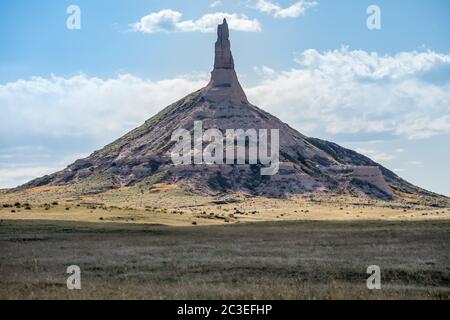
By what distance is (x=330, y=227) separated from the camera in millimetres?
57562

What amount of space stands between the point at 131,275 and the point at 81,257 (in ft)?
23.3

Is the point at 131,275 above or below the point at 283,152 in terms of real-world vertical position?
below

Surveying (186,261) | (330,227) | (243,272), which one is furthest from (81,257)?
(330,227)

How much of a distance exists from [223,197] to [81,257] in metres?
123

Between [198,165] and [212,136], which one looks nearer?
[198,165]

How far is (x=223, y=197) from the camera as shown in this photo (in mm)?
155750

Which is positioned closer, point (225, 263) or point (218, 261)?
point (225, 263)

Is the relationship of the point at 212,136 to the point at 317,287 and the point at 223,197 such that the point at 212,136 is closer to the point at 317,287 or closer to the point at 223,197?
the point at 223,197

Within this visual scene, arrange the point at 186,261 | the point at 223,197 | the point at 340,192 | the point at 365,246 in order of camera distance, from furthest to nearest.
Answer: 1. the point at 340,192
2. the point at 223,197
3. the point at 365,246
4. the point at 186,261

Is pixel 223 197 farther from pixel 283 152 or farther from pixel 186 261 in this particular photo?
pixel 186 261

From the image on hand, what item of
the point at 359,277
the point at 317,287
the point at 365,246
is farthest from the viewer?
the point at 365,246

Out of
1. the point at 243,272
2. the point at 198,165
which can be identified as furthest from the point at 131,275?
the point at 198,165
